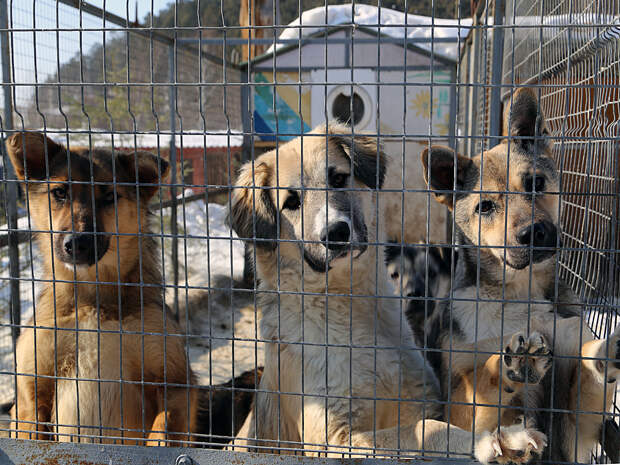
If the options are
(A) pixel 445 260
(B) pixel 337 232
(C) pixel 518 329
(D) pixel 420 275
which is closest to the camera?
(B) pixel 337 232

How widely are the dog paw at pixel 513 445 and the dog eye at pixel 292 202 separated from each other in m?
1.40

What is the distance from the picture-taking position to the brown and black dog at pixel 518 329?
215 centimetres

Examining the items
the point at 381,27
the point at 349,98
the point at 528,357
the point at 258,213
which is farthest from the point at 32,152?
the point at 349,98

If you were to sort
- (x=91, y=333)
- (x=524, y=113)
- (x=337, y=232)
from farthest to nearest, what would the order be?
(x=91, y=333), (x=524, y=113), (x=337, y=232)

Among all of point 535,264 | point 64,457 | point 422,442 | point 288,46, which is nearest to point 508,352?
point 422,442

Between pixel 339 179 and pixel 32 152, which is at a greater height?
pixel 32 152

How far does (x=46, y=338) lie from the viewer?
9.54 feet

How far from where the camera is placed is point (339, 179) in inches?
114

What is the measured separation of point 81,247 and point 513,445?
2.09 m

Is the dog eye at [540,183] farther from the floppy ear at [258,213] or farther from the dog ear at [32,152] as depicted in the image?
the dog ear at [32,152]

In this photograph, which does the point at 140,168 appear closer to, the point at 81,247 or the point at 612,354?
the point at 81,247

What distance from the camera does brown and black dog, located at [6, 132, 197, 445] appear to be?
2836 millimetres

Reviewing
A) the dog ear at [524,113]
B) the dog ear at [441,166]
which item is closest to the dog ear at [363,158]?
the dog ear at [441,166]

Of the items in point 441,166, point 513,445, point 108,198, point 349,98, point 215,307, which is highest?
point 349,98
